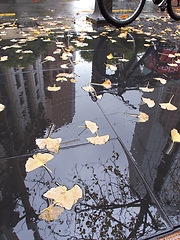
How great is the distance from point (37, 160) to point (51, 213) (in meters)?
0.46

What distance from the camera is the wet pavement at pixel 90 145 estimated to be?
1163mm

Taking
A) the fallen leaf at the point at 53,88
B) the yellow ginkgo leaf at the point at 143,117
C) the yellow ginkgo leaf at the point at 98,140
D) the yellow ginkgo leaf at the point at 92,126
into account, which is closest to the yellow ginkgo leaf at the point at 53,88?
the fallen leaf at the point at 53,88

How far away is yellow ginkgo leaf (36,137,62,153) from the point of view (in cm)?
164

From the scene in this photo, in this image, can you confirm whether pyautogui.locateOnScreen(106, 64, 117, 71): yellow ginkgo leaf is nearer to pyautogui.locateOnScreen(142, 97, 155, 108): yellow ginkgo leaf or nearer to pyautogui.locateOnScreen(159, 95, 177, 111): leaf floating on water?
pyautogui.locateOnScreen(142, 97, 155, 108): yellow ginkgo leaf

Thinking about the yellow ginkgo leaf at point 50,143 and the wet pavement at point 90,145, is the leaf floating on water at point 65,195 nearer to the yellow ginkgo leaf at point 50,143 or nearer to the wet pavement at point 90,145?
the wet pavement at point 90,145

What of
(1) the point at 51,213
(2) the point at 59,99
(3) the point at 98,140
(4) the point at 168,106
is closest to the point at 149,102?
(4) the point at 168,106

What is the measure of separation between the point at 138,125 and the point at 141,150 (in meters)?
0.33

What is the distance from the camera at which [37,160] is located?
4.99 feet

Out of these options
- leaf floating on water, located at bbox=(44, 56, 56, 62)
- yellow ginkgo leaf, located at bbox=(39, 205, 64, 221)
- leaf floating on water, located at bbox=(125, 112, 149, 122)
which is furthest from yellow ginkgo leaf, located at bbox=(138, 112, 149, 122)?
leaf floating on water, located at bbox=(44, 56, 56, 62)

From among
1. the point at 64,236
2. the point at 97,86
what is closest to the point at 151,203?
the point at 64,236

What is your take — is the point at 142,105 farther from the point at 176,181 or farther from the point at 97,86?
the point at 176,181

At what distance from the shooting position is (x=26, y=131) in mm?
1801

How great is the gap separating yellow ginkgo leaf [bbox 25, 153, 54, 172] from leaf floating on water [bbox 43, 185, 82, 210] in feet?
0.86

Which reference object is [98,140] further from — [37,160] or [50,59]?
[50,59]
